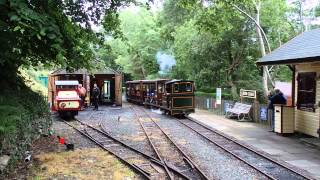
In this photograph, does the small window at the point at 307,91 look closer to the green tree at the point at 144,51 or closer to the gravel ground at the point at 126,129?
the gravel ground at the point at 126,129

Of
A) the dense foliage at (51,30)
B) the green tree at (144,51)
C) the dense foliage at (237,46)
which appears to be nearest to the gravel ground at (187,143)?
the dense foliage at (51,30)

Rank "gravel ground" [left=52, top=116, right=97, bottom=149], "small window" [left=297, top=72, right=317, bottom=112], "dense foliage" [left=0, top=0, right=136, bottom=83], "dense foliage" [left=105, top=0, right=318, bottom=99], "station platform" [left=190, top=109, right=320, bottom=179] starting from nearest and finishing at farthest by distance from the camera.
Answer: "dense foliage" [left=0, top=0, right=136, bottom=83]
"station platform" [left=190, top=109, right=320, bottom=179]
"gravel ground" [left=52, top=116, right=97, bottom=149]
"small window" [left=297, top=72, right=317, bottom=112]
"dense foliage" [left=105, top=0, right=318, bottom=99]

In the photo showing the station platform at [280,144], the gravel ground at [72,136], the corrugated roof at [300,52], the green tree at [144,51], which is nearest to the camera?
the station platform at [280,144]

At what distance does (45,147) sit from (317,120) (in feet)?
30.4

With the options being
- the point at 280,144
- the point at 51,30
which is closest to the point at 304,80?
the point at 280,144

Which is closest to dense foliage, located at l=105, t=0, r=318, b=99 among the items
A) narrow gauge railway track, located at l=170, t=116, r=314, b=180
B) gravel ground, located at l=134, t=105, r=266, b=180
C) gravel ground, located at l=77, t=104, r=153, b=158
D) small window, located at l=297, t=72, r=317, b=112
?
gravel ground, located at l=77, t=104, r=153, b=158

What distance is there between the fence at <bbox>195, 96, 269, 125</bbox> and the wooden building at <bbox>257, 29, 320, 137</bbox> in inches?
151

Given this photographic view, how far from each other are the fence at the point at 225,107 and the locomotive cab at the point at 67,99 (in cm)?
857

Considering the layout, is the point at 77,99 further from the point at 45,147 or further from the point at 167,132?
the point at 45,147

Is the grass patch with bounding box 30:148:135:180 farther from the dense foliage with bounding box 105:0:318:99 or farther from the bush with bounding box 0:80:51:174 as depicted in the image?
the dense foliage with bounding box 105:0:318:99

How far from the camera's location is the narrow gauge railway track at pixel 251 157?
33.9 ft

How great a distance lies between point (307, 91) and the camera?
1630cm

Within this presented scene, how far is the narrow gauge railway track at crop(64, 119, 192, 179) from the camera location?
34.5 feet

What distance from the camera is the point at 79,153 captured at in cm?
1325
